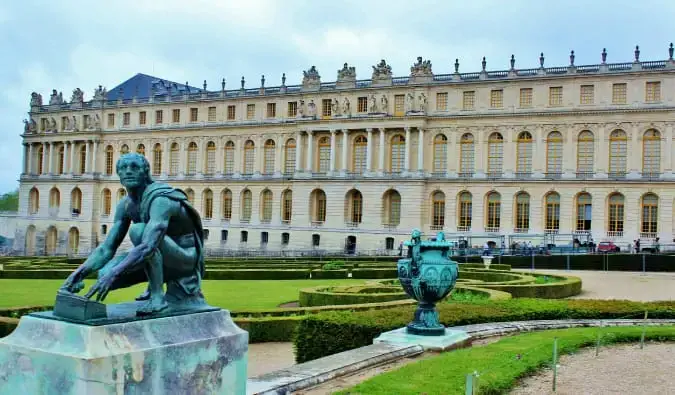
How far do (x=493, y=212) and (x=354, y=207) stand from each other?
11477mm

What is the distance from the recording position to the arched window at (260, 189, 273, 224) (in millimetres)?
64000

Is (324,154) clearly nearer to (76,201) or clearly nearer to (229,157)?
(229,157)

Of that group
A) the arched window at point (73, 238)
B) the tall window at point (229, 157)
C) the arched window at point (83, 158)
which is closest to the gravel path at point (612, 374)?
the tall window at point (229, 157)

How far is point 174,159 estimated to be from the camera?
69438 millimetres

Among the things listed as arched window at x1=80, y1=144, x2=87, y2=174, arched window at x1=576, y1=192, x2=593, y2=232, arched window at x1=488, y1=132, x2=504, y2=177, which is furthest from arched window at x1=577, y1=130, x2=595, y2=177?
arched window at x1=80, y1=144, x2=87, y2=174

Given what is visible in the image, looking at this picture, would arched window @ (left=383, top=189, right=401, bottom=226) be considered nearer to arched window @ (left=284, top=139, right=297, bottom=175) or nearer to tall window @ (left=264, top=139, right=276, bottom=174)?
arched window @ (left=284, top=139, right=297, bottom=175)

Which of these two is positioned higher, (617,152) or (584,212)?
(617,152)

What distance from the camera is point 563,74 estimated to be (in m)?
51.6

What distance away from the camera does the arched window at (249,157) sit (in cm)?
6494

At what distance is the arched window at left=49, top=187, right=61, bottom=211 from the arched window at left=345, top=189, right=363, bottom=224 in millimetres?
34839

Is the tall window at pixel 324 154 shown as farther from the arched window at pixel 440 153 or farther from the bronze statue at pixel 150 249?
the bronze statue at pixel 150 249

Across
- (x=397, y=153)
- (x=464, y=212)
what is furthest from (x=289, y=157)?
(x=464, y=212)

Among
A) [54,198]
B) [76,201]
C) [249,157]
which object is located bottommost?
[76,201]

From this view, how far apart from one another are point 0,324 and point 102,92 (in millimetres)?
63847
